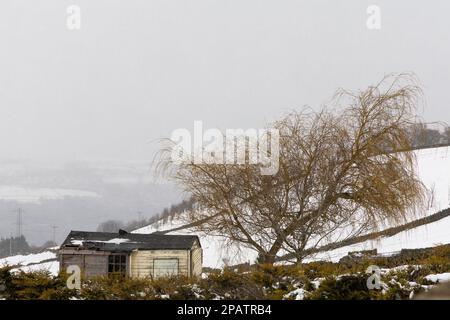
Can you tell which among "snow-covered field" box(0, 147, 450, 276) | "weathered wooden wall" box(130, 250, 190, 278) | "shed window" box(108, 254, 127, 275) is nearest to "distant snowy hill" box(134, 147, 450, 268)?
"snow-covered field" box(0, 147, 450, 276)

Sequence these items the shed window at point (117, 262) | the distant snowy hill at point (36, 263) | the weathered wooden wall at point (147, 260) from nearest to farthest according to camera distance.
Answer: the distant snowy hill at point (36, 263) < the shed window at point (117, 262) < the weathered wooden wall at point (147, 260)

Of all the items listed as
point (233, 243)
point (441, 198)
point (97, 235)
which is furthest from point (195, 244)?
point (441, 198)

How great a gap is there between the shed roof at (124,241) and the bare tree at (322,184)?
8.73m

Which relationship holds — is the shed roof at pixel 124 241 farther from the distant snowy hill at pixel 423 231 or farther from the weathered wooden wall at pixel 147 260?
the distant snowy hill at pixel 423 231

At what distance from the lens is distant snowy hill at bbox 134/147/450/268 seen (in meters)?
29.1

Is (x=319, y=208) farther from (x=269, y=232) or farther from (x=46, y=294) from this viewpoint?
(x=46, y=294)

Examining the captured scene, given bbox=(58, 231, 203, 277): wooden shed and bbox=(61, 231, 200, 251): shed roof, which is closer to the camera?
bbox=(58, 231, 203, 277): wooden shed

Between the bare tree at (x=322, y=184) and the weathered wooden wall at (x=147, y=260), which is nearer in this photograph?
the bare tree at (x=322, y=184)

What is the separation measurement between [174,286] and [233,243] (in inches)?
287

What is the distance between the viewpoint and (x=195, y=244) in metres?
25.4

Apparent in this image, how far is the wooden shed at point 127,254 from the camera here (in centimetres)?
2364

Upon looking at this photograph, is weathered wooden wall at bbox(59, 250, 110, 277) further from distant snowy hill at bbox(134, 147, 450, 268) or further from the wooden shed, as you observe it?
distant snowy hill at bbox(134, 147, 450, 268)

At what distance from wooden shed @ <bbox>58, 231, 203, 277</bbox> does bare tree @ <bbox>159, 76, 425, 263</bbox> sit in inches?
338

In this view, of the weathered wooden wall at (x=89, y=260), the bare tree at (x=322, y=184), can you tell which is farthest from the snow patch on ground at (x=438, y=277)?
the weathered wooden wall at (x=89, y=260)
